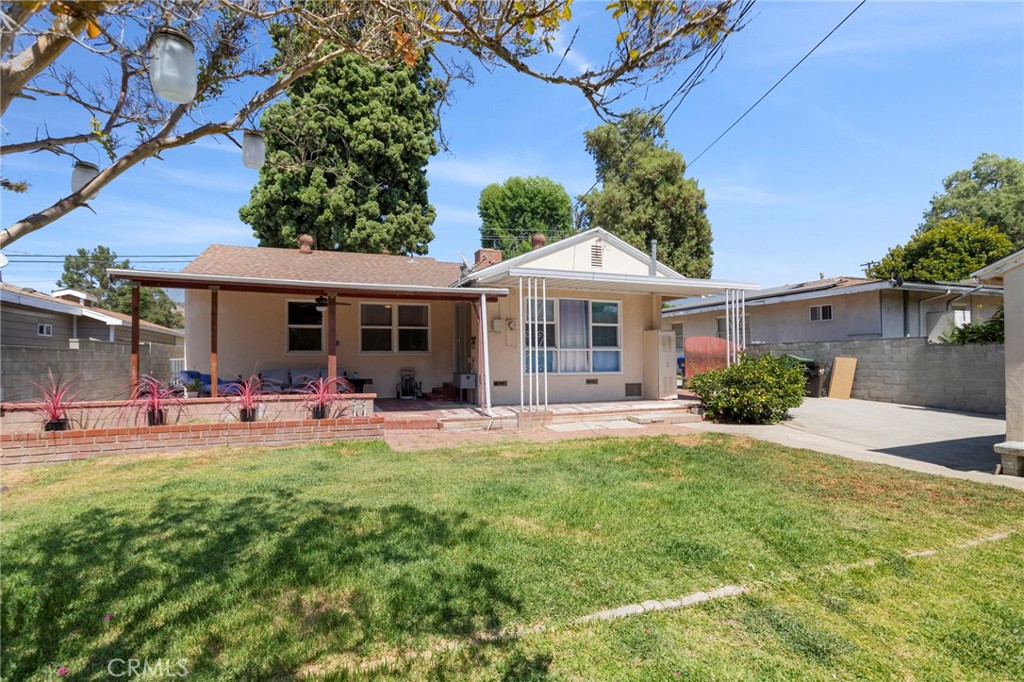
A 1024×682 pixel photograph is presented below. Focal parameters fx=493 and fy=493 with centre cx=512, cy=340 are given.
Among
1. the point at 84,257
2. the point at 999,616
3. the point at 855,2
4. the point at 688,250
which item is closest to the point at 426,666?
the point at 999,616

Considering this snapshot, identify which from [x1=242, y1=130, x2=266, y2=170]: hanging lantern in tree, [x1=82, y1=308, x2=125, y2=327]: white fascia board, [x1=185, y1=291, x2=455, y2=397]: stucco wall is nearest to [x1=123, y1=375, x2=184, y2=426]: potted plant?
[x1=185, y1=291, x2=455, y2=397]: stucco wall

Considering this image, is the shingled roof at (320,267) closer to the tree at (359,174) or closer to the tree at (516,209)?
→ the tree at (359,174)

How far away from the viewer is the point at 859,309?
53.8 ft

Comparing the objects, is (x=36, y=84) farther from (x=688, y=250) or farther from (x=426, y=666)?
(x=688, y=250)

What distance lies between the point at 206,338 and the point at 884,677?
12.9m

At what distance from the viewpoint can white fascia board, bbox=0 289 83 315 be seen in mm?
12297

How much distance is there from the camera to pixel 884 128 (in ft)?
31.8

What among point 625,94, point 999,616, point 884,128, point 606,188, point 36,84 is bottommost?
point 999,616

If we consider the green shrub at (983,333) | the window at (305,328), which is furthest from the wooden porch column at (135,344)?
the green shrub at (983,333)

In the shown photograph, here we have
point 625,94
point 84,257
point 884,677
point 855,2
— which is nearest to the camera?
point 884,677

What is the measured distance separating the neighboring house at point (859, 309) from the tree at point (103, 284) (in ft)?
136

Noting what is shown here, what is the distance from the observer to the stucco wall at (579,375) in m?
11.6
